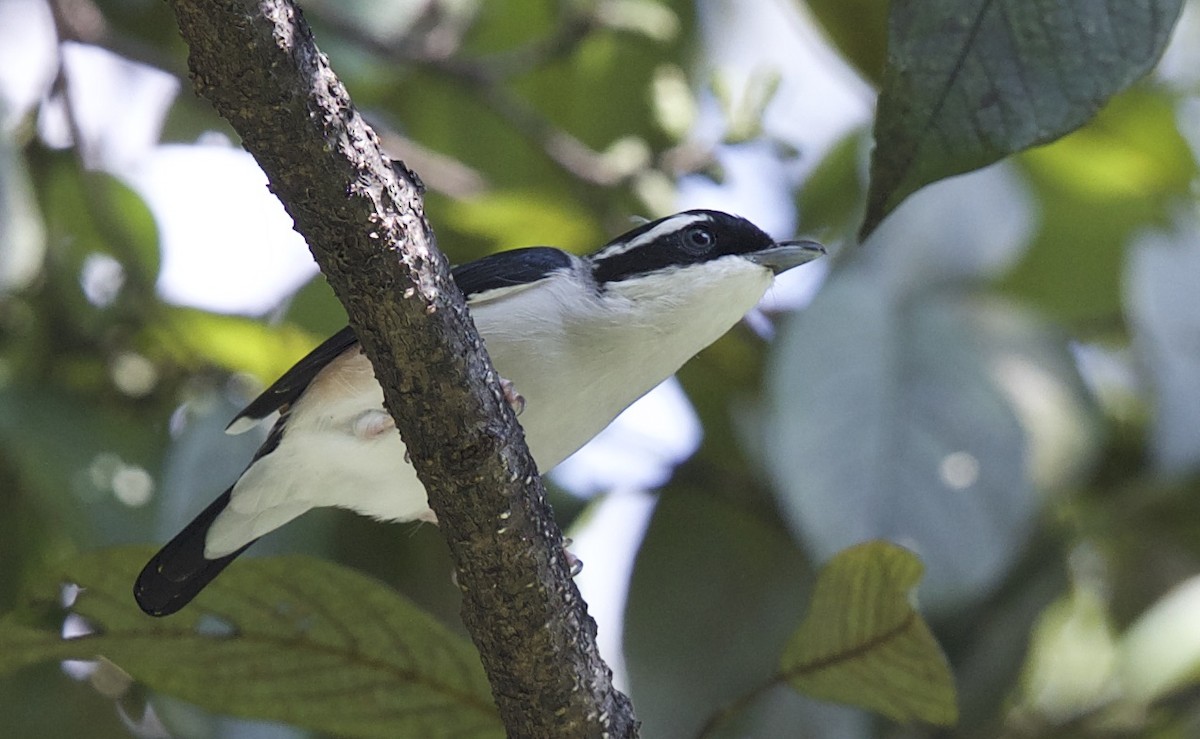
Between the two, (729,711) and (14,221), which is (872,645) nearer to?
(729,711)

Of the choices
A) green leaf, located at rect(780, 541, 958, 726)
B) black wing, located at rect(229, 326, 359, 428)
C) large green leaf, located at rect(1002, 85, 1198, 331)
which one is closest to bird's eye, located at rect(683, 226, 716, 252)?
black wing, located at rect(229, 326, 359, 428)

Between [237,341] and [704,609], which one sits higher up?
[237,341]

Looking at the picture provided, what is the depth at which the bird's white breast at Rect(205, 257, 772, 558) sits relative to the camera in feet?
8.91

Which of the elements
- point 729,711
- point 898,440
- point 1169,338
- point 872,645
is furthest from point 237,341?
point 1169,338

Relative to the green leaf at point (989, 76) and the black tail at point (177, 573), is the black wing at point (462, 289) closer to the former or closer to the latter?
the black tail at point (177, 573)

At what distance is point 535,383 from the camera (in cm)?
269

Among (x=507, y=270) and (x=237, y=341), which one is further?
(x=237, y=341)

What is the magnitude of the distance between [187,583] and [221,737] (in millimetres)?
606

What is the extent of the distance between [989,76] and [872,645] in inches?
45.2

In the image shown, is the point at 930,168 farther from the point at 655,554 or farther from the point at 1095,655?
the point at 1095,655

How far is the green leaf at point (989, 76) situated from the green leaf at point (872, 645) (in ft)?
2.89

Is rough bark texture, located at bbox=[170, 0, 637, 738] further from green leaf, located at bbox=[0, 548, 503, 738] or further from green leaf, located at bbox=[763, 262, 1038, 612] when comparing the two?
green leaf, located at bbox=[763, 262, 1038, 612]

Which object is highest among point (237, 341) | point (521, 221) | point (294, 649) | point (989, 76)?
point (521, 221)

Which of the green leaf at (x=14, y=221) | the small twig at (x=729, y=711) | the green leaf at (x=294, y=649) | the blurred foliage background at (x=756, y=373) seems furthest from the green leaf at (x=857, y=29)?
the green leaf at (x=14, y=221)
